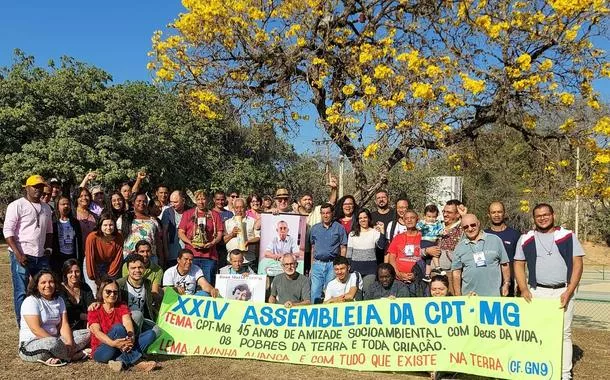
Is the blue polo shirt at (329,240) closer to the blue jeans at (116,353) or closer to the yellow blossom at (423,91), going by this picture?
the yellow blossom at (423,91)

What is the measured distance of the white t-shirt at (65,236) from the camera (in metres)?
6.73

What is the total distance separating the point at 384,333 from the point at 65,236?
393cm

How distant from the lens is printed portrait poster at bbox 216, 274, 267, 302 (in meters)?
7.09

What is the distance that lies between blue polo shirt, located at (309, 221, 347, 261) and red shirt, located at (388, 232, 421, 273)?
680 millimetres

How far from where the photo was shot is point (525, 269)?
5762mm

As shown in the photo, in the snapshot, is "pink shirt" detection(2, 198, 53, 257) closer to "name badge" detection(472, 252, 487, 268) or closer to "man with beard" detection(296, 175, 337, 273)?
"man with beard" detection(296, 175, 337, 273)

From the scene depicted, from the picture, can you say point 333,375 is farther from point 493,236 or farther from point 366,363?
point 493,236

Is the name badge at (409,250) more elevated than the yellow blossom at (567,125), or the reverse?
the yellow blossom at (567,125)

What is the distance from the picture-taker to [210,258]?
7.40 metres

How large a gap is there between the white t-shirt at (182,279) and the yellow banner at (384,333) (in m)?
0.21

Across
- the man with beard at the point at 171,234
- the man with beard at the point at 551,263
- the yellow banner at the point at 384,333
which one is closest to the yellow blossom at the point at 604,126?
the man with beard at the point at 551,263

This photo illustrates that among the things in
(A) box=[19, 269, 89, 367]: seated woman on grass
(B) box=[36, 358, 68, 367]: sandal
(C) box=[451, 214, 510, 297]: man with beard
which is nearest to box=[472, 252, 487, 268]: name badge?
(C) box=[451, 214, 510, 297]: man with beard

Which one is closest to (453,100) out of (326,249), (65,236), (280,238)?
(326,249)

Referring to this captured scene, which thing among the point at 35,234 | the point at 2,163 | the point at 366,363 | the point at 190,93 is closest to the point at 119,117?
the point at 2,163
